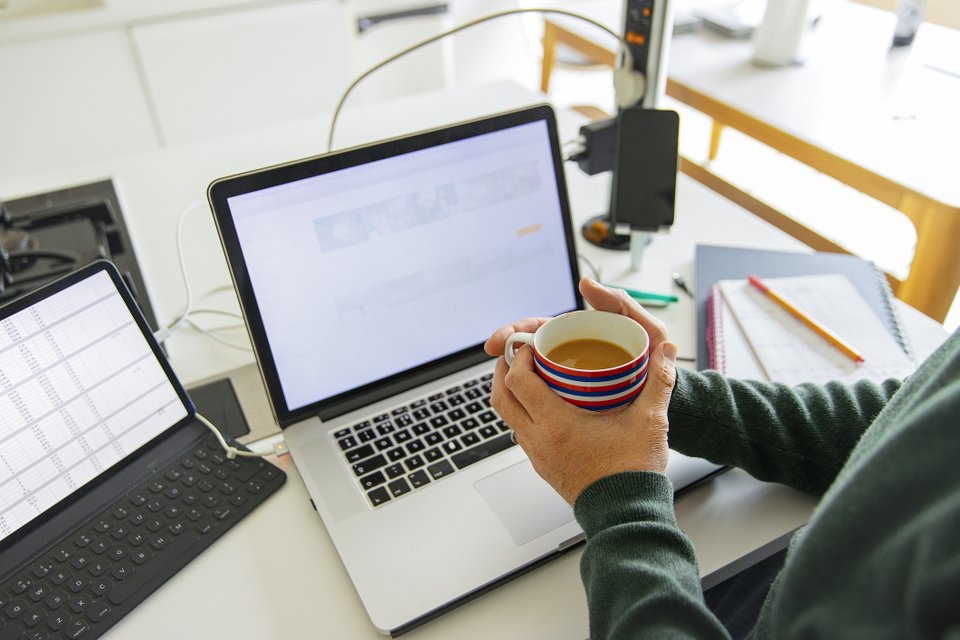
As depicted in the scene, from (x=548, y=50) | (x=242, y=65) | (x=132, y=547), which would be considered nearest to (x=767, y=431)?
(x=132, y=547)

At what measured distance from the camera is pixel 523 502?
0.70 meters

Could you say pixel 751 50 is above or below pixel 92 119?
above

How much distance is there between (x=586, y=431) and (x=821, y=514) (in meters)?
0.21

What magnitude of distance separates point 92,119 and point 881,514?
258cm

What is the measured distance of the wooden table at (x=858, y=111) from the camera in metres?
1.37

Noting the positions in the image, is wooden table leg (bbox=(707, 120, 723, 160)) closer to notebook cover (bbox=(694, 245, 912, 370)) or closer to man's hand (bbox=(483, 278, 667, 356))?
notebook cover (bbox=(694, 245, 912, 370))

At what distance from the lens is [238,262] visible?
2.35 ft

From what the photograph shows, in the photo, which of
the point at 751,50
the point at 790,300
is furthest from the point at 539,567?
the point at 751,50

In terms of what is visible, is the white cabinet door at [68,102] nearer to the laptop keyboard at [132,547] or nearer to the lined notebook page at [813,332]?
the laptop keyboard at [132,547]

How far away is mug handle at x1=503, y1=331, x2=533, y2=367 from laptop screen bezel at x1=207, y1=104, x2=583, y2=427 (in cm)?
20

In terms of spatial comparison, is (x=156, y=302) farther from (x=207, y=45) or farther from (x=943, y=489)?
(x=207, y=45)

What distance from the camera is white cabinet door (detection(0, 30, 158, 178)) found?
7.20 ft

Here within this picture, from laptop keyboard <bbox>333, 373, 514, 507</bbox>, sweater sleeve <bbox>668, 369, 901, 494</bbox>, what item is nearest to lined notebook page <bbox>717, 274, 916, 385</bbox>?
sweater sleeve <bbox>668, 369, 901, 494</bbox>

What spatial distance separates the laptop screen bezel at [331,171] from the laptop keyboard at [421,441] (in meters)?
0.03
